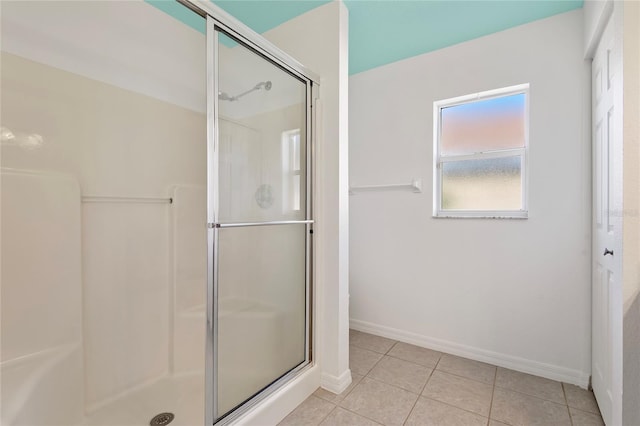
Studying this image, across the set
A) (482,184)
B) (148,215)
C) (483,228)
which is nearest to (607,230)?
(483,228)

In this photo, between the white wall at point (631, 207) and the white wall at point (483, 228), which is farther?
the white wall at point (483, 228)

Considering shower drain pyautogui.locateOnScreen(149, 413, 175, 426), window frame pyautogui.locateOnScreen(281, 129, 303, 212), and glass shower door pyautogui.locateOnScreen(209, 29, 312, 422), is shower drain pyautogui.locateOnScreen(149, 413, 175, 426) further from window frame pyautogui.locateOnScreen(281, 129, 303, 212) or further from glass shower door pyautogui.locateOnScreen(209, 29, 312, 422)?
window frame pyautogui.locateOnScreen(281, 129, 303, 212)

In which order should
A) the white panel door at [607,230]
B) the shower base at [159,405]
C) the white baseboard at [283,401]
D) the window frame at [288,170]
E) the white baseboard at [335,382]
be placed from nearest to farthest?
the white panel door at [607,230] → the white baseboard at [283,401] → the shower base at [159,405] → the window frame at [288,170] → the white baseboard at [335,382]

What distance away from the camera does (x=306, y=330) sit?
1.81 meters

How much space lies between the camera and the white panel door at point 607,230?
1.16 m

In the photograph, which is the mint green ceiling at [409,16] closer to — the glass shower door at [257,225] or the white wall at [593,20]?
the white wall at [593,20]

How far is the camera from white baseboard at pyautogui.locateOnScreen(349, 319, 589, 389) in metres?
1.85

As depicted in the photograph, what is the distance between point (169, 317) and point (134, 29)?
178cm

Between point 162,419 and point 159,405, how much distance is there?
0.37 feet

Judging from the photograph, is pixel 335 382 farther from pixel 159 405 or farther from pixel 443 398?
pixel 159 405

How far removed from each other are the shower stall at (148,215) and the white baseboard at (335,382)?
153 millimetres

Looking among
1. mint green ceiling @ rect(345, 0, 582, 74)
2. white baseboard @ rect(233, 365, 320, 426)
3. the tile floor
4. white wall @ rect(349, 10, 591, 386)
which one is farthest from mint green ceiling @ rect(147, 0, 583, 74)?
the tile floor

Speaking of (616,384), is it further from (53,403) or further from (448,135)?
(53,403)

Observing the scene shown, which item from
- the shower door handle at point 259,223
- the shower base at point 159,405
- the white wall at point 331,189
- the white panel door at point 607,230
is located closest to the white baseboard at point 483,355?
the white panel door at point 607,230
